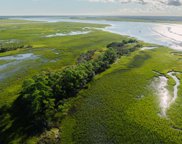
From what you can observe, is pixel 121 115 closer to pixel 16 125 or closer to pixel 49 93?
pixel 49 93

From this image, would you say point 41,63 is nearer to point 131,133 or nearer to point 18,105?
point 18,105

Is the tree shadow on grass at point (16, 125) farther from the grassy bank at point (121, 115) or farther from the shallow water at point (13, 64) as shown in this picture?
the shallow water at point (13, 64)

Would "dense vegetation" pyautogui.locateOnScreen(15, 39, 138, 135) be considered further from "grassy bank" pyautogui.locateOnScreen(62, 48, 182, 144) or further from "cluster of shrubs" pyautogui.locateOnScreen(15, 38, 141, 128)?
"grassy bank" pyautogui.locateOnScreen(62, 48, 182, 144)

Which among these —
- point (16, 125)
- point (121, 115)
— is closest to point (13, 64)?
point (16, 125)

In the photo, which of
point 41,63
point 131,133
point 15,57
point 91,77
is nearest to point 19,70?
point 41,63

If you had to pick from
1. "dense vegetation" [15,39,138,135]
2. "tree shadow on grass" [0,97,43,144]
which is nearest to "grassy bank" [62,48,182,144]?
"dense vegetation" [15,39,138,135]
